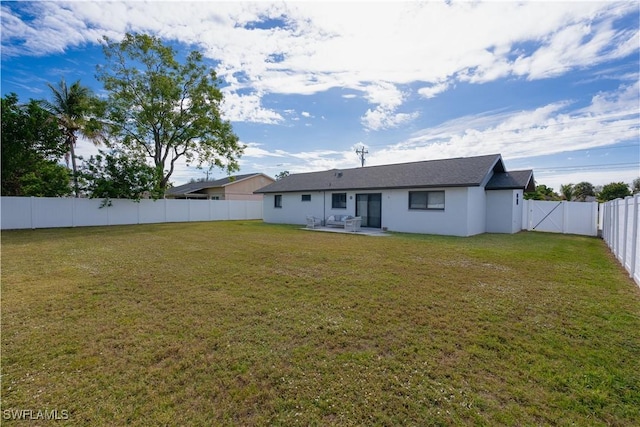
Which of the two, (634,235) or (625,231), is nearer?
(634,235)

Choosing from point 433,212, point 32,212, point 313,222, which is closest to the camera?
point 433,212

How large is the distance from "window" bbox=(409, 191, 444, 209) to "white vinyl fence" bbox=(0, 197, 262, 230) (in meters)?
16.2

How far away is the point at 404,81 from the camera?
1445 centimetres

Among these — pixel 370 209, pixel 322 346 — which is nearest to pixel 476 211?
pixel 370 209

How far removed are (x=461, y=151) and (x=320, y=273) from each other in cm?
2022

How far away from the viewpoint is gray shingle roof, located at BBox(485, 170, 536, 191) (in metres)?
13.9

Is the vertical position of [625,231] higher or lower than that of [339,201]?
lower

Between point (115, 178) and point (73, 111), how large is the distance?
7728mm

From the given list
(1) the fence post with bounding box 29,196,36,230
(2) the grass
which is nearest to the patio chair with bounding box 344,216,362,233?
(2) the grass

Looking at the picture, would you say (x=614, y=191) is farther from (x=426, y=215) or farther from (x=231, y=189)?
(x=231, y=189)

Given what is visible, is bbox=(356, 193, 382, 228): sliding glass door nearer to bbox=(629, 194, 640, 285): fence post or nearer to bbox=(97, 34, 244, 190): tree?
bbox=(629, 194, 640, 285): fence post

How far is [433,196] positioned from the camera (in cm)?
1363

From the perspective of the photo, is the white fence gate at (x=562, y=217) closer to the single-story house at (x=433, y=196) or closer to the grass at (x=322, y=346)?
the single-story house at (x=433, y=196)

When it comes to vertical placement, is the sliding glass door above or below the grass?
above
